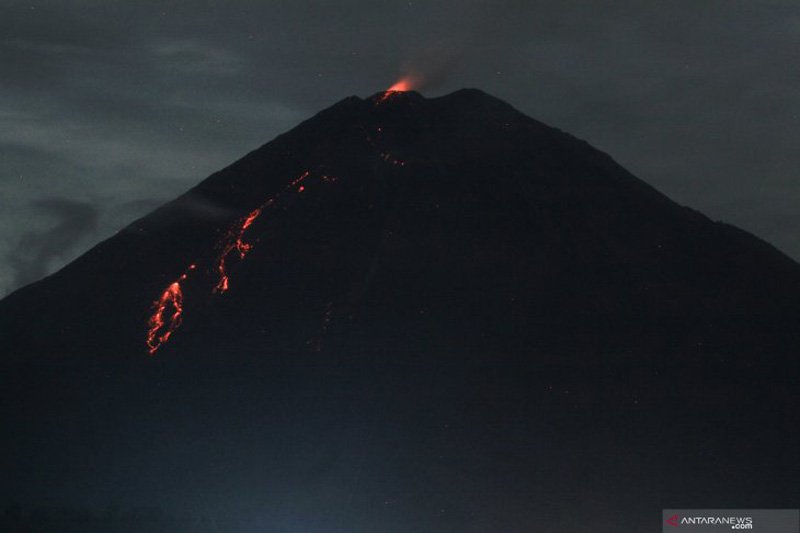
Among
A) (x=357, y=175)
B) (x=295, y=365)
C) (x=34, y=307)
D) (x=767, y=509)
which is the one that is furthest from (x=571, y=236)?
(x=34, y=307)

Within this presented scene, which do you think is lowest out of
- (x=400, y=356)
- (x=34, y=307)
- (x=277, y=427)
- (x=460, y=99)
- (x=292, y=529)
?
(x=292, y=529)

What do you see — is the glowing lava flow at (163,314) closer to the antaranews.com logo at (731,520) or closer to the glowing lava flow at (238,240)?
the glowing lava flow at (238,240)

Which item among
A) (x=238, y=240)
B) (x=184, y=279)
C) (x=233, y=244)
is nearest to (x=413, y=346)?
(x=238, y=240)

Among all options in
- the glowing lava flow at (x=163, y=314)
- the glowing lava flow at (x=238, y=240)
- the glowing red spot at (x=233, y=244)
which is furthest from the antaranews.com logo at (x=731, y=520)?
the glowing lava flow at (x=163, y=314)

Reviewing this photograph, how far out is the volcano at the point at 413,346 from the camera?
3718 inches

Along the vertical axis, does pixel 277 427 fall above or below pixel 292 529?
above

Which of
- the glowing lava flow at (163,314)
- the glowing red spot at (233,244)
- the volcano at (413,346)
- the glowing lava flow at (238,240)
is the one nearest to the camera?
the volcano at (413,346)

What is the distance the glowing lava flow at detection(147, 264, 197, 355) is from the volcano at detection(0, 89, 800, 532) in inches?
11.1

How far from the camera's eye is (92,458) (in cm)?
10581

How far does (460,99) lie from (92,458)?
60.0 meters

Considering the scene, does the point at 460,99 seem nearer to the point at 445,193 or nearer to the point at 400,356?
the point at 445,193

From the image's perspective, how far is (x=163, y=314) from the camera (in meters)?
123

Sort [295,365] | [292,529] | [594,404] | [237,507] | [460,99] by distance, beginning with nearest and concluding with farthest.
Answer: [292,529] → [237,507] → [594,404] → [295,365] → [460,99]

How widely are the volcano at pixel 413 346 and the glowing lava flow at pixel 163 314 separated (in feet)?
0.92
